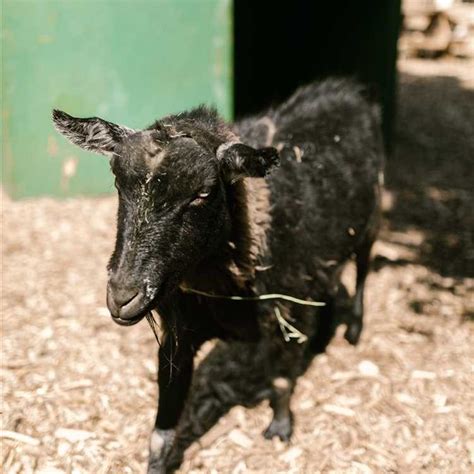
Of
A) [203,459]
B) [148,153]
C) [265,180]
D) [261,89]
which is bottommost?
[203,459]

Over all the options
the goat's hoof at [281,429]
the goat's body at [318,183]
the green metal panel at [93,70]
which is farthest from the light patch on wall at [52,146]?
the goat's hoof at [281,429]

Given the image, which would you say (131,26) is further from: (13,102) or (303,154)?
(303,154)

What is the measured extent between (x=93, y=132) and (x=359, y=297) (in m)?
2.87

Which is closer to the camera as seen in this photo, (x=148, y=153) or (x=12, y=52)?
(x=148, y=153)

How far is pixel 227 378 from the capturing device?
4996mm

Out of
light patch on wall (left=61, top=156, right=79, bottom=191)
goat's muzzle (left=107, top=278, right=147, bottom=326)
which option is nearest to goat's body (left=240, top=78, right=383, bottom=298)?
goat's muzzle (left=107, top=278, right=147, bottom=326)

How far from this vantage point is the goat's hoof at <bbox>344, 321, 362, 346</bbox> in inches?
215

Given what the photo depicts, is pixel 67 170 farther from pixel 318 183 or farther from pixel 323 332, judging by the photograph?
pixel 318 183

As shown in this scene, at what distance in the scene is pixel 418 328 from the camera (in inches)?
223

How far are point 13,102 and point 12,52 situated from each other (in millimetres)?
503

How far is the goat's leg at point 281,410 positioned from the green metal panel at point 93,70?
3639mm

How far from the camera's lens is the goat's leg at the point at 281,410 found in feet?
14.4

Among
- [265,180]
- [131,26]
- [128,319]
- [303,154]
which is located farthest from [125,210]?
[131,26]

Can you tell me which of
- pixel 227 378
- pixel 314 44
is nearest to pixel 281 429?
pixel 227 378
